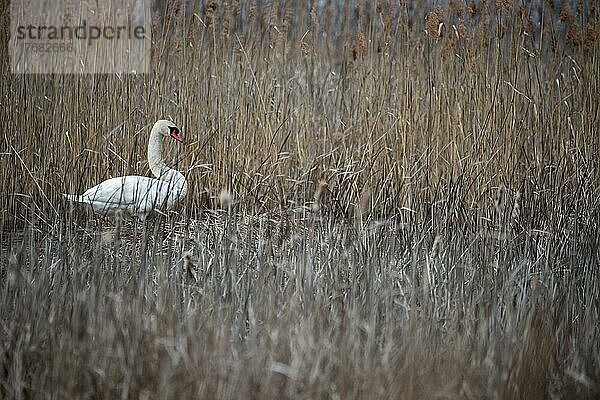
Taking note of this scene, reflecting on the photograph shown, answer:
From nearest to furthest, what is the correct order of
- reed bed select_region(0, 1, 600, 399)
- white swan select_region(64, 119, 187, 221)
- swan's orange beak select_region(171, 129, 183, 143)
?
reed bed select_region(0, 1, 600, 399)
white swan select_region(64, 119, 187, 221)
swan's orange beak select_region(171, 129, 183, 143)

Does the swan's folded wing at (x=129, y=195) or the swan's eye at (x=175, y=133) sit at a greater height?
the swan's eye at (x=175, y=133)

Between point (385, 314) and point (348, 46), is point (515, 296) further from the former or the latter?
point (348, 46)

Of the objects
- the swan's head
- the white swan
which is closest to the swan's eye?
the swan's head

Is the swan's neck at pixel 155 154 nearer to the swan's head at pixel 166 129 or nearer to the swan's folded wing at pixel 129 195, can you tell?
the swan's head at pixel 166 129

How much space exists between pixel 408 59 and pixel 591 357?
1.19 m

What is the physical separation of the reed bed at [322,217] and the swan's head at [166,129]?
0.04 m

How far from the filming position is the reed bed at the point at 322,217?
1.22m

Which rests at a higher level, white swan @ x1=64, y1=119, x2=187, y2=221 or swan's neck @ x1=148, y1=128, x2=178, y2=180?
swan's neck @ x1=148, y1=128, x2=178, y2=180

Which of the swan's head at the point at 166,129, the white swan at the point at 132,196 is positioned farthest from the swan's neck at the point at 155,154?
the white swan at the point at 132,196

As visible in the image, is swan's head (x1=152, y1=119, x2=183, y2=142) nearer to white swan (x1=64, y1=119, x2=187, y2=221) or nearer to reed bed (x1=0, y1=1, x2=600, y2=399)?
reed bed (x1=0, y1=1, x2=600, y2=399)

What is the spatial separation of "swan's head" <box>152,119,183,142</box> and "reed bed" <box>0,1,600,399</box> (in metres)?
0.04

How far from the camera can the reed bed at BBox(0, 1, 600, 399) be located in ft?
4.01

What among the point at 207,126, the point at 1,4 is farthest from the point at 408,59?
the point at 1,4

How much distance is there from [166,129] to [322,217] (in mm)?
607
